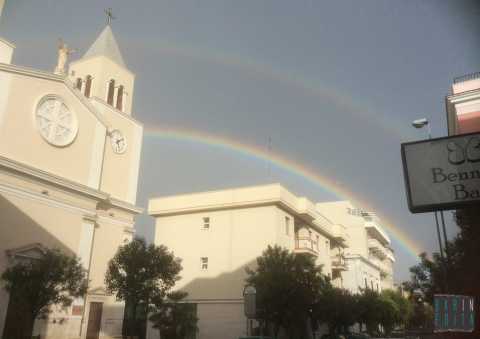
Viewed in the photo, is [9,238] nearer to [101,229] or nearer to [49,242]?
[49,242]

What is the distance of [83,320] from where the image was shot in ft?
89.9

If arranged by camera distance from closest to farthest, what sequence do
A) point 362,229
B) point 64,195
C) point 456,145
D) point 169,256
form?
1. point 456,145
2. point 169,256
3. point 64,195
4. point 362,229

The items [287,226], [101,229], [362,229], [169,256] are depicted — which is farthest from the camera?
[362,229]

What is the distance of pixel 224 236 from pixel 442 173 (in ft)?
95.8

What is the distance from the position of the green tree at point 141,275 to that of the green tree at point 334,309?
12225mm

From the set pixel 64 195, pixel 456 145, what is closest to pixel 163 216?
pixel 64 195

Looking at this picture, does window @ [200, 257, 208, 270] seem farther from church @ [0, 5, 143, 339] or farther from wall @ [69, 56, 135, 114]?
wall @ [69, 56, 135, 114]

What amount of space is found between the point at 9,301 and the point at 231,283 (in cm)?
1684

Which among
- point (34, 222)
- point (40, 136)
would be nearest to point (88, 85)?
point (40, 136)

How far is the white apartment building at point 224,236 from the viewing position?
34.7m

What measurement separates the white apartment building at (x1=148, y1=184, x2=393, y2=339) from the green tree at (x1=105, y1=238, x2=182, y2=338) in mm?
9573

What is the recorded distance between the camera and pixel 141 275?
25188 millimetres

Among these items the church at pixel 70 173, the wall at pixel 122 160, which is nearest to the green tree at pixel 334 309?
the church at pixel 70 173

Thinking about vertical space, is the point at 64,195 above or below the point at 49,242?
above
